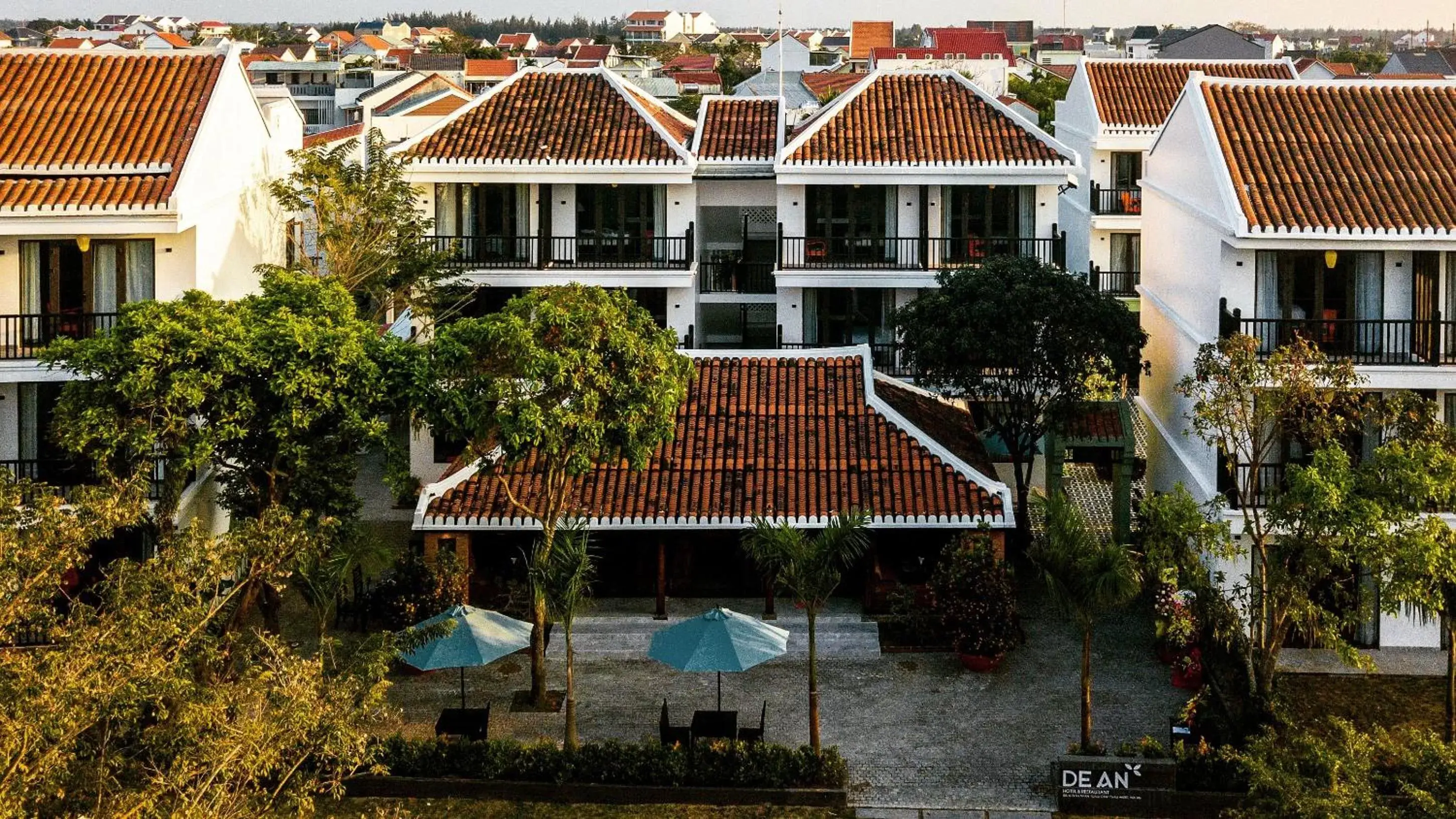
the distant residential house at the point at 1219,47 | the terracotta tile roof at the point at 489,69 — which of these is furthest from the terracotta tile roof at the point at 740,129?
the terracotta tile roof at the point at 489,69

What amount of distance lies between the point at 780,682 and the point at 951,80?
19.8m

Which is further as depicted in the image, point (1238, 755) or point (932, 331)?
point (932, 331)

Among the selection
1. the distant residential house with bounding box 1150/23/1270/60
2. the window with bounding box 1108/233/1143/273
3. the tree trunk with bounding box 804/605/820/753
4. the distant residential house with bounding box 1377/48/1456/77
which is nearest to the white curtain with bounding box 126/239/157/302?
the tree trunk with bounding box 804/605/820/753

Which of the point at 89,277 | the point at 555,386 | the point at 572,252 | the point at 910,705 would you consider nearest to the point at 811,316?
the point at 572,252

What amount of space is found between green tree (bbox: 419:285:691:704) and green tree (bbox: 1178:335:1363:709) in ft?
26.2

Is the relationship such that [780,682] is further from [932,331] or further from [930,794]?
[932,331]

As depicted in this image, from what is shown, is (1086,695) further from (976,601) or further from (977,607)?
(976,601)

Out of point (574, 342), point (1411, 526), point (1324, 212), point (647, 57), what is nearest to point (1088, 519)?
point (1324, 212)

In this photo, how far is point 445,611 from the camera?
25.5 metres

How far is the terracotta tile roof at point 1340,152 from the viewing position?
2825 centimetres

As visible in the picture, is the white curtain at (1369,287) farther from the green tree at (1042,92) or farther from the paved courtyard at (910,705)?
the green tree at (1042,92)

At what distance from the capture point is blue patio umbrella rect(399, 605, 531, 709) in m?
24.3

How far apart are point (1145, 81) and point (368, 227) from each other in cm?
2472

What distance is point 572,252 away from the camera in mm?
39188
